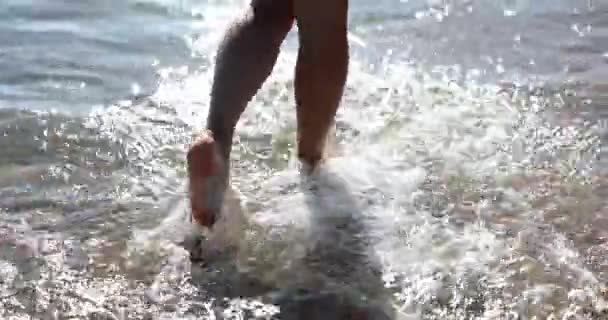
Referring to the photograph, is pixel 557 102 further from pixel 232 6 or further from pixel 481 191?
pixel 232 6

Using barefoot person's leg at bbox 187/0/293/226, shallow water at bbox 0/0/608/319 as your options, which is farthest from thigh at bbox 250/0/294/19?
shallow water at bbox 0/0/608/319

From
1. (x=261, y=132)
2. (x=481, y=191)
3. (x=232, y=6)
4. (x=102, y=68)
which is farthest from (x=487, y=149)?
(x=232, y=6)

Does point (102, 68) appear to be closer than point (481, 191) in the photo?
No

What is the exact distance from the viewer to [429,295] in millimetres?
1754

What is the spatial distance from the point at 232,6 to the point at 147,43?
22.9 inches

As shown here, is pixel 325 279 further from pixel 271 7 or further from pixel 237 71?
pixel 271 7

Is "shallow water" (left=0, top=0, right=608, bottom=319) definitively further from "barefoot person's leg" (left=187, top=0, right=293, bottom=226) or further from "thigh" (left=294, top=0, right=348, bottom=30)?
"thigh" (left=294, top=0, right=348, bottom=30)

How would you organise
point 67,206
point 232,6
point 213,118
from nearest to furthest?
point 213,118
point 67,206
point 232,6

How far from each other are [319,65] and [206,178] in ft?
1.16

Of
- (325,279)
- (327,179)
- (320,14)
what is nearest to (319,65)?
(320,14)

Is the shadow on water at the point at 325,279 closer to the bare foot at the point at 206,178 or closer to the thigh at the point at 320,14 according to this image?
the bare foot at the point at 206,178

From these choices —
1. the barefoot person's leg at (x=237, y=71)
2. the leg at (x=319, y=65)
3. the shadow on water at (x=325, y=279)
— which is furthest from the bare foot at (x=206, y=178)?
the leg at (x=319, y=65)

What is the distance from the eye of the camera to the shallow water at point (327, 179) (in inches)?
69.4

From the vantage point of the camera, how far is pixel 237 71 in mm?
1892
